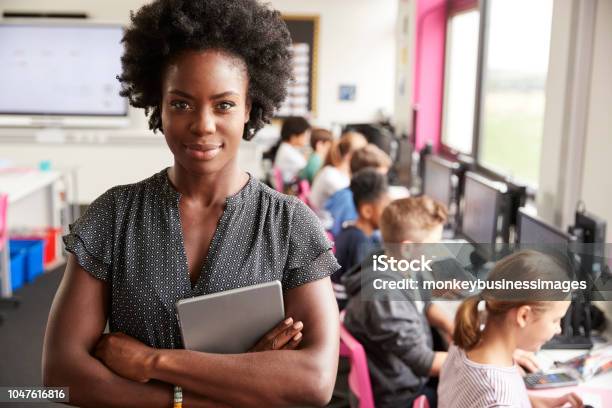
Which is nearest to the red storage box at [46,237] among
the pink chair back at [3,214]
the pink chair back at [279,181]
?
the pink chair back at [3,214]

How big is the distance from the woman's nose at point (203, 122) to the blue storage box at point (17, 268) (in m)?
4.29

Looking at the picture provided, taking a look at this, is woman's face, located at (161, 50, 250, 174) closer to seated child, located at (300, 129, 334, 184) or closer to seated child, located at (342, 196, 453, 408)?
seated child, located at (342, 196, 453, 408)

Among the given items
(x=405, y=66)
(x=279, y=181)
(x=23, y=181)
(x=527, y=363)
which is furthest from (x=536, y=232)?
(x=405, y=66)

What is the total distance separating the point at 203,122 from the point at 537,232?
1621mm

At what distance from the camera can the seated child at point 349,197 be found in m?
4.21

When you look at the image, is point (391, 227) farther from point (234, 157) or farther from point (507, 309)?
point (234, 157)

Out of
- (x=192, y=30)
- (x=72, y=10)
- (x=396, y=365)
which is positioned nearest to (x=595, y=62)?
(x=396, y=365)

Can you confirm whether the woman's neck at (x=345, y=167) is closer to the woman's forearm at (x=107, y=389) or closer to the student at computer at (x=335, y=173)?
the student at computer at (x=335, y=173)

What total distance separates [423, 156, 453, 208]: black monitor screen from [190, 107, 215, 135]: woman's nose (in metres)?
2.88

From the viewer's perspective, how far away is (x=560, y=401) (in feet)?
5.89

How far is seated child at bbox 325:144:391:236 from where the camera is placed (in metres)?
4.21

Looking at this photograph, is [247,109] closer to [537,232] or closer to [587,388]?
[587,388]

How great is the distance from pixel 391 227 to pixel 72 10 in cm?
721

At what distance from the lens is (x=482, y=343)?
1.65 m
